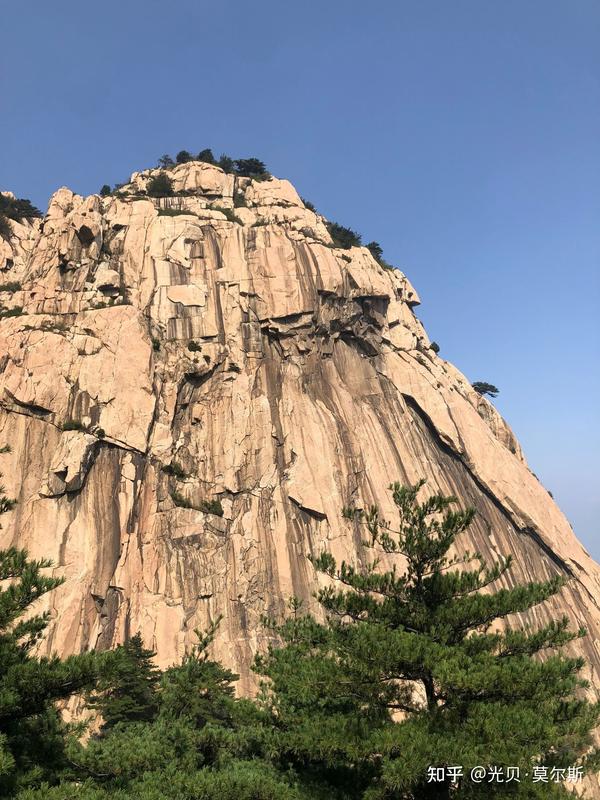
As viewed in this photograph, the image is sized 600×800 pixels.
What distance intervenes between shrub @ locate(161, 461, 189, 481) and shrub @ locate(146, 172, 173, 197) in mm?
28727

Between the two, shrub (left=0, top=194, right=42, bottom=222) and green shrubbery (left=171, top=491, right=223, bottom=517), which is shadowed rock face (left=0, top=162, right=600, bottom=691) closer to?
green shrubbery (left=171, top=491, right=223, bottom=517)

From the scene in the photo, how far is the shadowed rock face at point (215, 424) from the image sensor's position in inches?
1363

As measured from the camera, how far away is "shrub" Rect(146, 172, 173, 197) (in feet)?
183

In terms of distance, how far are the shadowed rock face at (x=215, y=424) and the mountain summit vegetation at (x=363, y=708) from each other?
814 inches

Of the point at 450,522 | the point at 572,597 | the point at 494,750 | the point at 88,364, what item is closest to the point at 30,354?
the point at 88,364

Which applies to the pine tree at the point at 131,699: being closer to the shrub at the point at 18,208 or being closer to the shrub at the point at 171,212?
the shrub at the point at 171,212

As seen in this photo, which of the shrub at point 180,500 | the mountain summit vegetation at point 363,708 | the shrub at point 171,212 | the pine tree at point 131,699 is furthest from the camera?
the shrub at point 171,212

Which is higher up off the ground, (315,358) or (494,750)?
(315,358)

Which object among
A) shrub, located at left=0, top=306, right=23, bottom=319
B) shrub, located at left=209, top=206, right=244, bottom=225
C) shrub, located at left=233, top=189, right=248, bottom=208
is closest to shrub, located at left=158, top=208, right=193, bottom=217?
shrub, located at left=209, top=206, right=244, bottom=225

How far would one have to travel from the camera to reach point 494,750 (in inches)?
396

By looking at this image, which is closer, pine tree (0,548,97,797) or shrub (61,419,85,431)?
pine tree (0,548,97,797)

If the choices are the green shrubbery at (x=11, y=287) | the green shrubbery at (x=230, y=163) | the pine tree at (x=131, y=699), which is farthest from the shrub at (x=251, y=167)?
the pine tree at (x=131, y=699)

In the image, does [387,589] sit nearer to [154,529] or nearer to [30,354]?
[154,529]

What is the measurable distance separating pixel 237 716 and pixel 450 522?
6.61 metres
